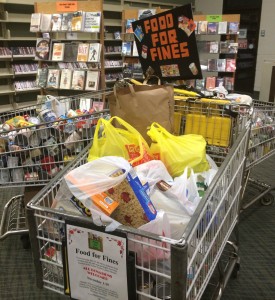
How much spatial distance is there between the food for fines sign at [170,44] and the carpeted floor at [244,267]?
1.29 meters

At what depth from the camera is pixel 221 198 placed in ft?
4.37

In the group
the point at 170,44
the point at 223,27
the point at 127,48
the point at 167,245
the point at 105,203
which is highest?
the point at 223,27

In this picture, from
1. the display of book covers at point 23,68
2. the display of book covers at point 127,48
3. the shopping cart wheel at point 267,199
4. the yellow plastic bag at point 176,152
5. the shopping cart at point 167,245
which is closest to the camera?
the shopping cart at point 167,245

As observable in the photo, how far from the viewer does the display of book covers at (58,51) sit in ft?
13.5

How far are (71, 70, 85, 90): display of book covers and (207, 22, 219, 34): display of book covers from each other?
2757 millimetres

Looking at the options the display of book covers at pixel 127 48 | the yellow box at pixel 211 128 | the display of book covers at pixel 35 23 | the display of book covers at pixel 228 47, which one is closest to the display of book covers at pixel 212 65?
the display of book covers at pixel 228 47

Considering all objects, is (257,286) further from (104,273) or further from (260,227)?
(104,273)

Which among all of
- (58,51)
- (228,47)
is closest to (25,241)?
(58,51)

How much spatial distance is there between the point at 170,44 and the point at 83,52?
235cm

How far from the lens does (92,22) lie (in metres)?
3.83

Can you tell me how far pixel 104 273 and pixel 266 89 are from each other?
20.2 feet

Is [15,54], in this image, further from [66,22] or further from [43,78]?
[66,22]

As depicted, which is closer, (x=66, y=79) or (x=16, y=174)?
(x=16, y=174)

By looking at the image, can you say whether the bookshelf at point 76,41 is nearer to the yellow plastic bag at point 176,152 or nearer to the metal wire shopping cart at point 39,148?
the metal wire shopping cart at point 39,148
